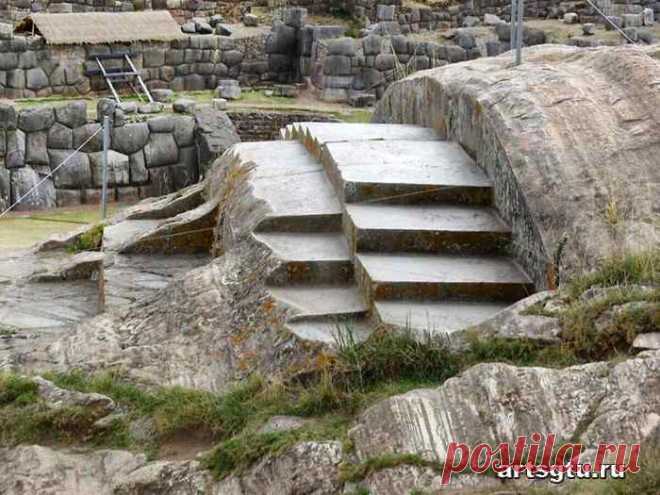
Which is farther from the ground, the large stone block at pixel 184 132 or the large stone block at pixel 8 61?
the large stone block at pixel 8 61

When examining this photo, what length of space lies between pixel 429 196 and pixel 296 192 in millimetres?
800

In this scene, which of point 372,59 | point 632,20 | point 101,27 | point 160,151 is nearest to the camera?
point 160,151

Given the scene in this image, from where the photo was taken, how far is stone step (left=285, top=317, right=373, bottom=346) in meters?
6.16

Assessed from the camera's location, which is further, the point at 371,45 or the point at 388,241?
the point at 371,45

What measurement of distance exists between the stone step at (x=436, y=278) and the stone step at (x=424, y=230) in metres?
0.07

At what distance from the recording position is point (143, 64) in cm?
2442

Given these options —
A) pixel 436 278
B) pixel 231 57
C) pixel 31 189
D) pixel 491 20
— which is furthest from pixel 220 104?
pixel 436 278

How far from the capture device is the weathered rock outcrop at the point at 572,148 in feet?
21.5

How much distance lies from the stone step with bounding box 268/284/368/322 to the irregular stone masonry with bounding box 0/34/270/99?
1716 centimetres

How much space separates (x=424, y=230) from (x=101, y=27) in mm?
17925

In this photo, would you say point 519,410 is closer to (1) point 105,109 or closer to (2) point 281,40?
(1) point 105,109

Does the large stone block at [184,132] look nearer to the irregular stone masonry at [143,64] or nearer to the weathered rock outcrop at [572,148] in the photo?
the irregular stone masonry at [143,64]

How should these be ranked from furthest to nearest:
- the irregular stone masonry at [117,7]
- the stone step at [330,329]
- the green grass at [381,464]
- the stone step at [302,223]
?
the irregular stone masonry at [117,7] < the stone step at [302,223] < the stone step at [330,329] < the green grass at [381,464]

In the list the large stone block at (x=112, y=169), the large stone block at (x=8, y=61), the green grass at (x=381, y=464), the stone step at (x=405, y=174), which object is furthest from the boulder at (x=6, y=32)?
the green grass at (x=381, y=464)
